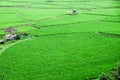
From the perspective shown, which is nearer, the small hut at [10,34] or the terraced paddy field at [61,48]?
the terraced paddy field at [61,48]

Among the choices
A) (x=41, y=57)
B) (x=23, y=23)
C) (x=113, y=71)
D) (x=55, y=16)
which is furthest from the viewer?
(x=55, y=16)

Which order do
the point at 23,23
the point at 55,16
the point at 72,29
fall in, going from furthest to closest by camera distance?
the point at 55,16 < the point at 23,23 < the point at 72,29

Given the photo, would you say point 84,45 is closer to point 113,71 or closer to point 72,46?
point 72,46

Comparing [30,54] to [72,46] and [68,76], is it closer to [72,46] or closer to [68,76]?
[72,46]

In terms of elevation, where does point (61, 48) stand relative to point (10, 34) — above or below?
below

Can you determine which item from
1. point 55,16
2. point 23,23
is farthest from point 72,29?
point 55,16

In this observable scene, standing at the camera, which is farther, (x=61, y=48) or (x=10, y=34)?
(x=10, y=34)

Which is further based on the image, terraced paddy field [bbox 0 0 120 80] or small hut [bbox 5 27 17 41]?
small hut [bbox 5 27 17 41]

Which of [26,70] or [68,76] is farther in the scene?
[26,70]
